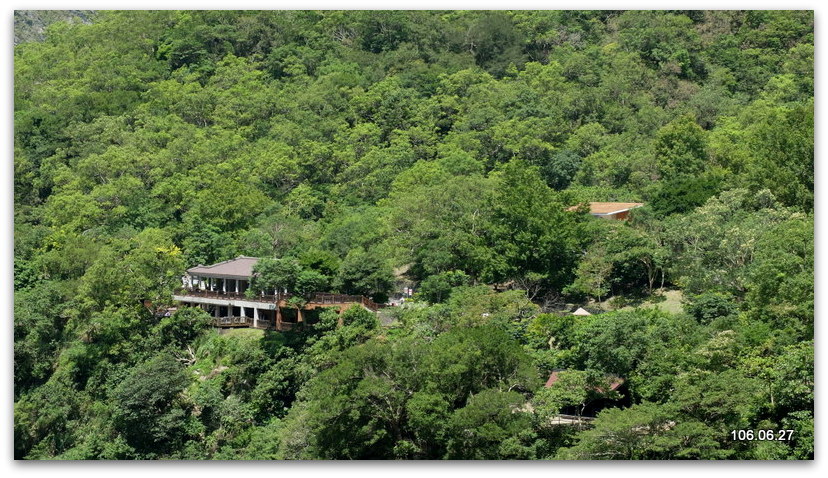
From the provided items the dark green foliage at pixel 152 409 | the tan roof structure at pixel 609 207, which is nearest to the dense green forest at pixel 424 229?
the dark green foliage at pixel 152 409

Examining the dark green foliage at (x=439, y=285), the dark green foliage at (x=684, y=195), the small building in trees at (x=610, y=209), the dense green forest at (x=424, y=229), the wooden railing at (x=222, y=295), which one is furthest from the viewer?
the small building in trees at (x=610, y=209)

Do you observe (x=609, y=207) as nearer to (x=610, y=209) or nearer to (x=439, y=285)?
(x=610, y=209)

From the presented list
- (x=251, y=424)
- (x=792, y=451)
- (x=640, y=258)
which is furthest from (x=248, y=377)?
(x=792, y=451)

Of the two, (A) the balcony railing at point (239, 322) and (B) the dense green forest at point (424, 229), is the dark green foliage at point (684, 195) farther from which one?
(A) the balcony railing at point (239, 322)

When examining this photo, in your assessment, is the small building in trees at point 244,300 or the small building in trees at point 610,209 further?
the small building in trees at point 610,209

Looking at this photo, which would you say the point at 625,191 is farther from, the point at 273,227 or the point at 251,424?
the point at 251,424
